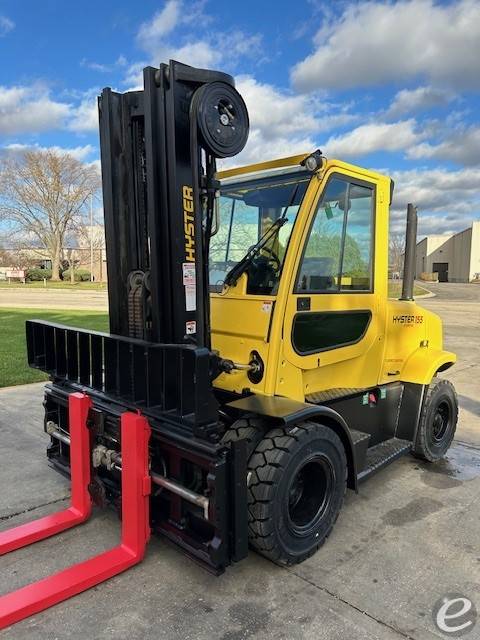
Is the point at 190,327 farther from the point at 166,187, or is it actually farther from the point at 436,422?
the point at 436,422

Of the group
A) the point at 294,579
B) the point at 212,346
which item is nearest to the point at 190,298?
the point at 212,346

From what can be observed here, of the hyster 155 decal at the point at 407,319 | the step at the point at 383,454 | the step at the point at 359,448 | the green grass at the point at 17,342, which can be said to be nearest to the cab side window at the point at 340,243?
the hyster 155 decal at the point at 407,319

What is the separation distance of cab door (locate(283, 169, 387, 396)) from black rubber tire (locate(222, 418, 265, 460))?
0.48 meters

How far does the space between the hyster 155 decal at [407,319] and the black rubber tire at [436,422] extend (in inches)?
24.1

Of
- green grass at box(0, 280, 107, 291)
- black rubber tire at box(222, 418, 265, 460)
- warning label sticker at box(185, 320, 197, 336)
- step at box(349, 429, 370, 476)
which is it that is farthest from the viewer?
green grass at box(0, 280, 107, 291)

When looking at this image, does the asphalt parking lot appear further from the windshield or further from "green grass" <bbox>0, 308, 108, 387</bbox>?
"green grass" <bbox>0, 308, 108, 387</bbox>

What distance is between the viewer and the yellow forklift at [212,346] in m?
2.79

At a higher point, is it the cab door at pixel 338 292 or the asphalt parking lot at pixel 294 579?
the cab door at pixel 338 292

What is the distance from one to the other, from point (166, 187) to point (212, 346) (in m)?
1.14

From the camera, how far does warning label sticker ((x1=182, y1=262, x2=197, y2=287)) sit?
3016 millimetres

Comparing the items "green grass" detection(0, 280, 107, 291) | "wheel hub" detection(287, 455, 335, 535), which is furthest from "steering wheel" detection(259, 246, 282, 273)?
"green grass" detection(0, 280, 107, 291)

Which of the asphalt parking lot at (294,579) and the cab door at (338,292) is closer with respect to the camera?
the asphalt parking lot at (294,579)

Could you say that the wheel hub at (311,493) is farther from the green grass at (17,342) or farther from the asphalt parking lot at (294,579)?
the green grass at (17,342)

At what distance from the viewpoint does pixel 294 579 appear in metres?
2.91
